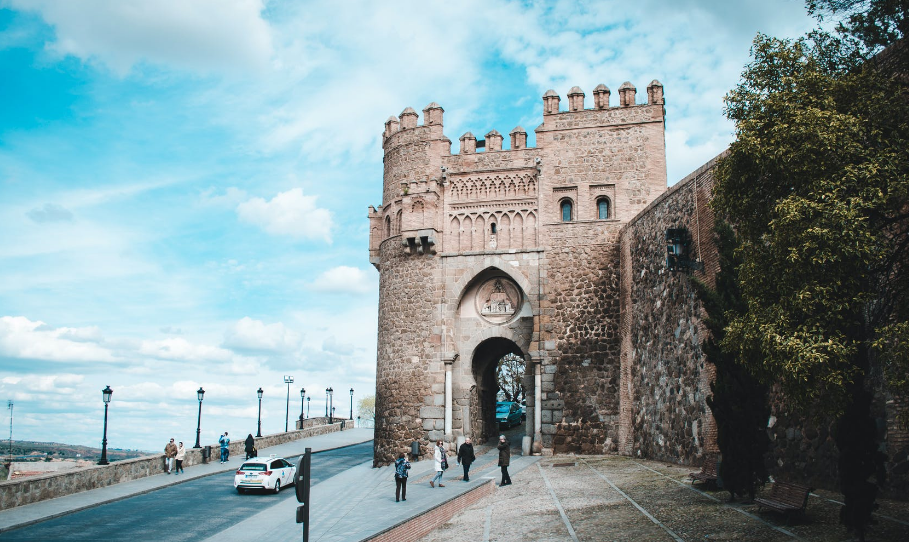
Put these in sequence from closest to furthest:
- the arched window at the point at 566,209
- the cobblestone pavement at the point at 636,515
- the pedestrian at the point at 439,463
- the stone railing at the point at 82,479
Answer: the cobblestone pavement at the point at 636,515 < the stone railing at the point at 82,479 < the pedestrian at the point at 439,463 < the arched window at the point at 566,209

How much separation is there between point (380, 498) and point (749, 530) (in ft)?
28.4

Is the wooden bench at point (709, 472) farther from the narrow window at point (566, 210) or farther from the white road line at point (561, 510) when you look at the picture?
the narrow window at point (566, 210)

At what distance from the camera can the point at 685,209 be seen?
60.6 feet

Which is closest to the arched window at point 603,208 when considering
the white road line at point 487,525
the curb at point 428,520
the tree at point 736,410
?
the curb at point 428,520

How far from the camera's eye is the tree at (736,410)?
11.7 m

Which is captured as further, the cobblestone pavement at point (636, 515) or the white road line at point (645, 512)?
the white road line at point (645, 512)

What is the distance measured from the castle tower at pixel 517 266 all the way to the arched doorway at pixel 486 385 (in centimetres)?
14

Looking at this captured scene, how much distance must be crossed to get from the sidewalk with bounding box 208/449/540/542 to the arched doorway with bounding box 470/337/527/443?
258cm

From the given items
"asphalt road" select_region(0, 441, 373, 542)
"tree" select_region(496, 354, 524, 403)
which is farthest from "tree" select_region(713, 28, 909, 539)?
"tree" select_region(496, 354, 524, 403)

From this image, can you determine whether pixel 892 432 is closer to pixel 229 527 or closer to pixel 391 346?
pixel 229 527

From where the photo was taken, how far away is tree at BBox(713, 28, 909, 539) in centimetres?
797

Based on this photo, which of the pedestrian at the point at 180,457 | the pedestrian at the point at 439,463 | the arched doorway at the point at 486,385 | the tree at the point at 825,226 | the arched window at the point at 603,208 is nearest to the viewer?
the tree at the point at 825,226

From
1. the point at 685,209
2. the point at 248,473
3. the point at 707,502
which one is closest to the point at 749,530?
the point at 707,502

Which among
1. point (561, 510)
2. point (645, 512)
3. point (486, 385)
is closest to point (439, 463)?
point (561, 510)
